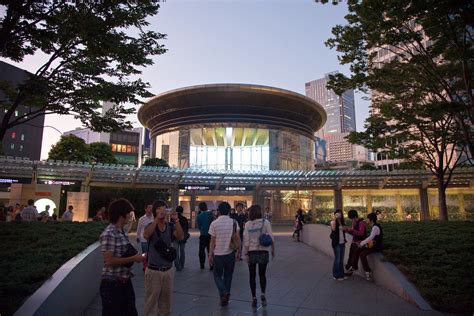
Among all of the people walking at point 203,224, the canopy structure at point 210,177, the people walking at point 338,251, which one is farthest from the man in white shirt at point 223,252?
the canopy structure at point 210,177

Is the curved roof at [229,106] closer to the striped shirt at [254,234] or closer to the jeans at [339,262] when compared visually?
the jeans at [339,262]

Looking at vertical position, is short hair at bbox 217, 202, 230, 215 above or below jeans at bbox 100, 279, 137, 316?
above

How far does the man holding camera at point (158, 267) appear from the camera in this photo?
4402 millimetres

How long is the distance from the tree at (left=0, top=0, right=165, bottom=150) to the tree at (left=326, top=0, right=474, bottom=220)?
22.8 feet

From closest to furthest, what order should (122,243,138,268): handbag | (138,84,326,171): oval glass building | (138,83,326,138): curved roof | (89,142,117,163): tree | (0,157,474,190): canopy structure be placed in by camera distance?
(122,243,138,268): handbag < (0,157,474,190): canopy structure < (138,84,326,171): oval glass building < (138,83,326,138): curved roof < (89,142,117,163): tree

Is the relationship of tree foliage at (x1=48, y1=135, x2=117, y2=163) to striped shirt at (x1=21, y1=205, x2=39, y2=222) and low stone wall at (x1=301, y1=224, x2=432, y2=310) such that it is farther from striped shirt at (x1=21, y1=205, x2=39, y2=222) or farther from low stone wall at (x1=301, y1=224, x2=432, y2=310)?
low stone wall at (x1=301, y1=224, x2=432, y2=310)

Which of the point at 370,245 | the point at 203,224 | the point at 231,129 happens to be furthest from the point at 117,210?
the point at 231,129

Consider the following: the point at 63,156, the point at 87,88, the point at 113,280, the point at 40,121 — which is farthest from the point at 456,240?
the point at 40,121

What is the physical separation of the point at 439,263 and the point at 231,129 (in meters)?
36.9

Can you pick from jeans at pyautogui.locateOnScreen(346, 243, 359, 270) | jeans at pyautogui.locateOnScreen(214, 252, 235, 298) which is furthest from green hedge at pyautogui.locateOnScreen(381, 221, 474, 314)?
jeans at pyautogui.locateOnScreen(214, 252, 235, 298)

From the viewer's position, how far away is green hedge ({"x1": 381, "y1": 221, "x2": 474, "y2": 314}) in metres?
5.85

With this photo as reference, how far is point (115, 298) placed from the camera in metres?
3.45

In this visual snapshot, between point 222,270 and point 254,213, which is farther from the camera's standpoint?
point 254,213

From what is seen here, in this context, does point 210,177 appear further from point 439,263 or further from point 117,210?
point 117,210
